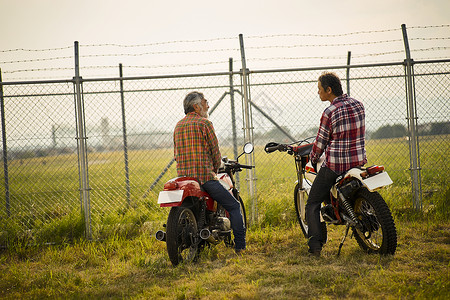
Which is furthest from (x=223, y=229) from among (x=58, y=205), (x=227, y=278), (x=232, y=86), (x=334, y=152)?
(x=58, y=205)

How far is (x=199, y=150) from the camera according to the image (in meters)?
4.72

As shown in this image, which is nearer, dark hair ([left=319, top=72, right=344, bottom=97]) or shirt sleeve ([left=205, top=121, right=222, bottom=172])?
dark hair ([left=319, top=72, right=344, bottom=97])

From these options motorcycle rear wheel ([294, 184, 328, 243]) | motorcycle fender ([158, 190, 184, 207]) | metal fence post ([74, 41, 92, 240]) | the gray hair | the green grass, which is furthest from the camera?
metal fence post ([74, 41, 92, 240])

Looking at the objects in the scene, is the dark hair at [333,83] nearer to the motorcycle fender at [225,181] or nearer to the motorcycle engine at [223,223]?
the motorcycle fender at [225,181]

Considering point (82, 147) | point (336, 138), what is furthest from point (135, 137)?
point (336, 138)

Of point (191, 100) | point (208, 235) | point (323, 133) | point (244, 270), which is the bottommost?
point (244, 270)

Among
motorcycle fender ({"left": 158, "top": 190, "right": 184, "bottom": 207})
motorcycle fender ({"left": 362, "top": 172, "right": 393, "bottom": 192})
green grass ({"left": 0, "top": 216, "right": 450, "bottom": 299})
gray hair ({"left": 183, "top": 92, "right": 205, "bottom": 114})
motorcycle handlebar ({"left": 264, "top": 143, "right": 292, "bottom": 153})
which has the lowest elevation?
green grass ({"left": 0, "top": 216, "right": 450, "bottom": 299})

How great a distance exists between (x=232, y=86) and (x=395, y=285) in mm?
3805

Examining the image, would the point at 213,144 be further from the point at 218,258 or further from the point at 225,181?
the point at 218,258

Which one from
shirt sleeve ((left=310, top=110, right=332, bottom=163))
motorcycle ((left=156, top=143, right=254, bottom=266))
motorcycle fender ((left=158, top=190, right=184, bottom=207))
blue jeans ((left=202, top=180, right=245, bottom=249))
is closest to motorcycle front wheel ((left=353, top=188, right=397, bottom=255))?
shirt sleeve ((left=310, top=110, right=332, bottom=163))

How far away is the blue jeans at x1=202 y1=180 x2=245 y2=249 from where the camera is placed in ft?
15.7

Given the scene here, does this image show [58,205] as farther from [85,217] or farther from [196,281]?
[196,281]

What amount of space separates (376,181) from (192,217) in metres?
2.03

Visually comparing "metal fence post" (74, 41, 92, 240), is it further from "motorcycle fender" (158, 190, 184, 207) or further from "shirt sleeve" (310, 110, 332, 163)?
"shirt sleeve" (310, 110, 332, 163)
